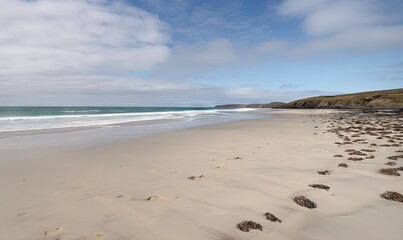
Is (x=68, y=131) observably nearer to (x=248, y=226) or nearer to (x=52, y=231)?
(x=52, y=231)

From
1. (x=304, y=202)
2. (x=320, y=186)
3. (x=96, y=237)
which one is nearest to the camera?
(x=96, y=237)

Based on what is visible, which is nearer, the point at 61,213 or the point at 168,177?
the point at 61,213

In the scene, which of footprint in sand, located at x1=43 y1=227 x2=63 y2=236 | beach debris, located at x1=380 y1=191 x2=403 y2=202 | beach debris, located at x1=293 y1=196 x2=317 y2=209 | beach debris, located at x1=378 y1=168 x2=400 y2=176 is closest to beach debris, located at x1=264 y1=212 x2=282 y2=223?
beach debris, located at x1=293 y1=196 x2=317 y2=209

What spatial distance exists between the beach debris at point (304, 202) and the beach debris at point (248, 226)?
4.00ft

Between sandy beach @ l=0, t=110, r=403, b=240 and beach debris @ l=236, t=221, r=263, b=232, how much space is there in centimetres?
7

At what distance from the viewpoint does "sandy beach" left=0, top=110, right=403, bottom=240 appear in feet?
11.8

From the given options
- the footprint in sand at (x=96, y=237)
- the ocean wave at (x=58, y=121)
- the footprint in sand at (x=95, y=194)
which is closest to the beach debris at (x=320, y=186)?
the footprint in sand at (x=96, y=237)

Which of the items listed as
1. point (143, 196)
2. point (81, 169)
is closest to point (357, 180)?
point (143, 196)

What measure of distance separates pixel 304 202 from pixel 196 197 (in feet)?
6.66

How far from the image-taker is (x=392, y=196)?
467 cm

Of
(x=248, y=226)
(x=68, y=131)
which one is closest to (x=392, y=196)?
(x=248, y=226)

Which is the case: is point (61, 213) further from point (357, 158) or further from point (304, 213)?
point (357, 158)

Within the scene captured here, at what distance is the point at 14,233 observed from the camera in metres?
3.53

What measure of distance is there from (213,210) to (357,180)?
379 centimetres
